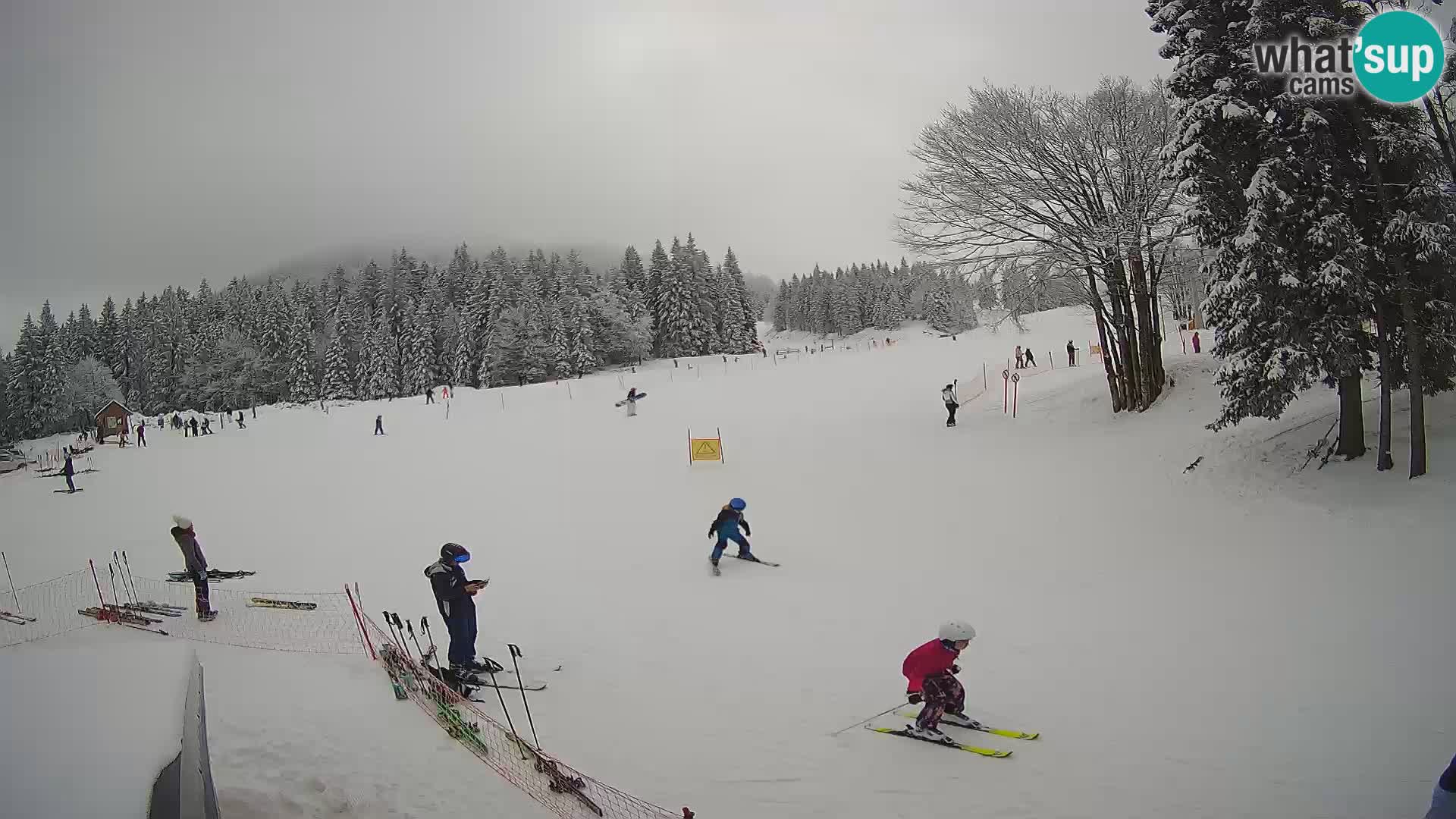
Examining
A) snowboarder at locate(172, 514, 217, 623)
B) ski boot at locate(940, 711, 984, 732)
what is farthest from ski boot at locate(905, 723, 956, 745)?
snowboarder at locate(172, 514, 217, 623)

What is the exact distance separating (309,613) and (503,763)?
6.44 metres

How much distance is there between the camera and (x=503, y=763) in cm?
564

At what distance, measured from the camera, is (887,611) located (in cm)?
988

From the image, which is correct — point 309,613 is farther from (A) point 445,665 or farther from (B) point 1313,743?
(B) point 1313,743

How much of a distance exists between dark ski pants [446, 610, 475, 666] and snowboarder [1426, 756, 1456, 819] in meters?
7.62

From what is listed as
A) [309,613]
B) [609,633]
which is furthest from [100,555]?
[609,633]

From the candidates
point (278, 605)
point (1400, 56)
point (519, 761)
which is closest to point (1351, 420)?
point (1400, 56)

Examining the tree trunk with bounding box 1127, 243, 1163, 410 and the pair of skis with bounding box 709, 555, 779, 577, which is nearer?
the pair of skis with bounding box 709, 555, 779, 577

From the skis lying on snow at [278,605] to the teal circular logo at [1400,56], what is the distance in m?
18.4

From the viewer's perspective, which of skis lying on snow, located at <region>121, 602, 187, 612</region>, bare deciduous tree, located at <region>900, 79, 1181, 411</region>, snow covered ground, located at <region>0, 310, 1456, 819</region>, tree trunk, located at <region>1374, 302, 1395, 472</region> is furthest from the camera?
bare deciduous tree, located at <region>900, 79, 1181, 411</region>

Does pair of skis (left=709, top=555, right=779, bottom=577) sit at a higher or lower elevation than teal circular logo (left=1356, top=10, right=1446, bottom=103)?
lower

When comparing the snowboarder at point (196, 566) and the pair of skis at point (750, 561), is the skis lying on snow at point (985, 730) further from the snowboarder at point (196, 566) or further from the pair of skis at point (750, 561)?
the snowboarder at point (196, 566)

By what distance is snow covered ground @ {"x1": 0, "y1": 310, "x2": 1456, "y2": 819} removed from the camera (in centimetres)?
538

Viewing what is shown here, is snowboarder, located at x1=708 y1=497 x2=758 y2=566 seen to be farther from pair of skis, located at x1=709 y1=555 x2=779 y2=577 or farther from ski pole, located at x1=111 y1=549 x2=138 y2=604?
ski pole, located at x1=111 y1=549 x2=138 y2=604
